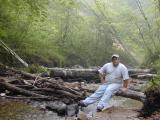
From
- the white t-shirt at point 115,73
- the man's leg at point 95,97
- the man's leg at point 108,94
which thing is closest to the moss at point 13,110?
the man's leg at point 95,97

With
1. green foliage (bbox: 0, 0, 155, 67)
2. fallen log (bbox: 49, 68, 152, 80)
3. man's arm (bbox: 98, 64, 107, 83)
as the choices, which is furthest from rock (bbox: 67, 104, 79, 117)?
fallen log (bbox: 49, 68, 152, 80)

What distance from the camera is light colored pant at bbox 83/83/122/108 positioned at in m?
10.4

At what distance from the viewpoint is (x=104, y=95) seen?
10531mm

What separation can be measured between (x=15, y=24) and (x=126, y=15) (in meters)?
26.6

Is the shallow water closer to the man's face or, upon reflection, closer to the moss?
the moss

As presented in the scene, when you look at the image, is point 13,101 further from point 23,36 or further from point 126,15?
point 126,15

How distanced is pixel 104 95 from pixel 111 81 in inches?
22.9

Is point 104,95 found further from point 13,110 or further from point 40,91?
point 13,110

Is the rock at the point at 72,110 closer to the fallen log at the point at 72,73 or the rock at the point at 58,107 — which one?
the rock at the point at 58,107

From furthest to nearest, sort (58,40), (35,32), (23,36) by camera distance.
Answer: (58,40), (35,32), (23,36)

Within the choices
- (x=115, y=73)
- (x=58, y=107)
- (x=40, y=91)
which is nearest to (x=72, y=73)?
(x=40, y=91)

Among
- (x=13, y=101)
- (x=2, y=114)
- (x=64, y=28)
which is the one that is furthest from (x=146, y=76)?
(x=64, y=28)

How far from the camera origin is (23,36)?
2362 centimetres

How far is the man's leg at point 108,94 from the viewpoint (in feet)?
33.6
